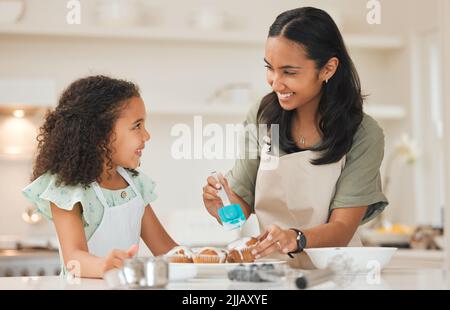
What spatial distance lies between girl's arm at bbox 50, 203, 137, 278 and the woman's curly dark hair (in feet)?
0.29

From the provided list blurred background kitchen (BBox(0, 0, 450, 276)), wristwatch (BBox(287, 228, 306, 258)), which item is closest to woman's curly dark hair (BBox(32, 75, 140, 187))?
wristwatch (BBox(287, 228, 306, 258))

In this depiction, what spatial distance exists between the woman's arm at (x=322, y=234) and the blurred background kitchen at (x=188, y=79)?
1662 millimetres

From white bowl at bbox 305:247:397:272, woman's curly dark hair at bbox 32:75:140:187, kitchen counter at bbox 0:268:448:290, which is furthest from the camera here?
woman's curly dark hair at bbox 32:75:140:187

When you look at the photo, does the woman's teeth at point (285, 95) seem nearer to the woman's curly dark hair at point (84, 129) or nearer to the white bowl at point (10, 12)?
the woman's curly dark hair at point (84, 129)

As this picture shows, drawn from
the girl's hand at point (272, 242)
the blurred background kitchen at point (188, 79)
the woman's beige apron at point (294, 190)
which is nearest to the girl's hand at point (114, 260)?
the girl's hand at point (272, 242)

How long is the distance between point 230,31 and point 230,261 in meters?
2.51

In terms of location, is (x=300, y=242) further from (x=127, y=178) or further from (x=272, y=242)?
(x=127, y=178)

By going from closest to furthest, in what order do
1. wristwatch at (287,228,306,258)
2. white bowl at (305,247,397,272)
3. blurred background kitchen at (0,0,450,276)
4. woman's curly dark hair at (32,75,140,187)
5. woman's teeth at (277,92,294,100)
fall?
white bowl at (305,247,397,272) → wristwatch at (287,228,306,258) → woman's curly dark hair at (32,75,140,187) → woman's teeth at (277,92,294,100) → blurred background kitchen at (0,0,450,276)

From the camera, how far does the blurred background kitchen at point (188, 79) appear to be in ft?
10.9

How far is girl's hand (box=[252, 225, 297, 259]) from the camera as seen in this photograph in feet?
4.02

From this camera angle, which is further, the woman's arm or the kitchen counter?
the woman's arm

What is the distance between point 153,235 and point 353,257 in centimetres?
52

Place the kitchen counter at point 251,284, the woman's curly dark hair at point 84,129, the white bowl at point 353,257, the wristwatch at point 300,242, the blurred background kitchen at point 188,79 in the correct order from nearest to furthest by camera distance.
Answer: the kitchen counter at point 251,284 → the white bowl at point 353,257 → the wristwatch at point 300,242 → the woman's curly dark hair at point 84,129 → the blurred background kitchen at point 188,79

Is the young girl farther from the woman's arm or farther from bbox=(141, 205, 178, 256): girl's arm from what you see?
the woman's arm
